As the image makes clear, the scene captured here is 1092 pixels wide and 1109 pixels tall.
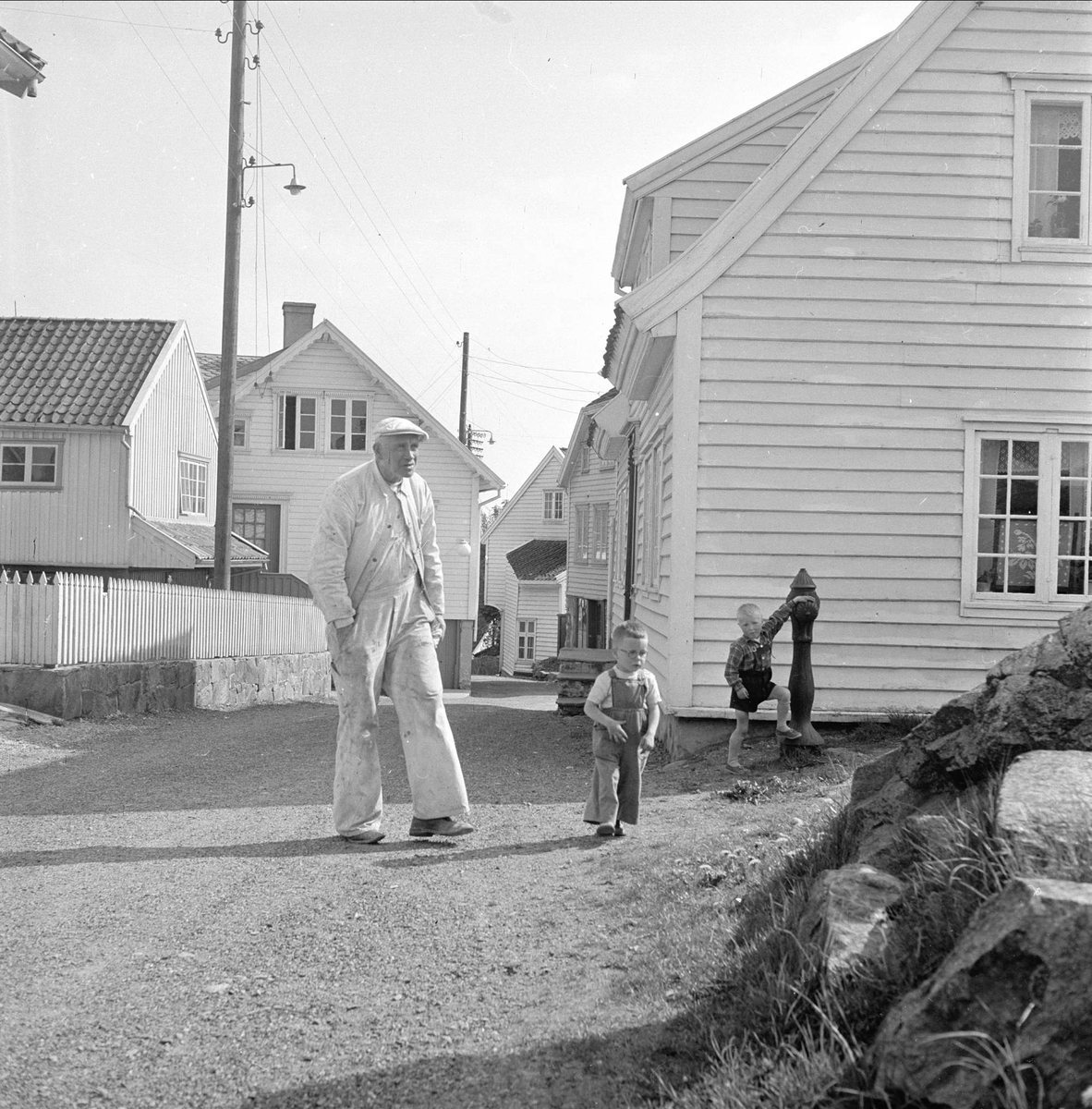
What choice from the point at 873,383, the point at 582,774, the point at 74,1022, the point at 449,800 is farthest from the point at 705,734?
the point at 74,1022

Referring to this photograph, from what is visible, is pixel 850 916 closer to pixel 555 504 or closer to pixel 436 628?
pixel 436 628

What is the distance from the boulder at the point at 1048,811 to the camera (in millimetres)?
3166

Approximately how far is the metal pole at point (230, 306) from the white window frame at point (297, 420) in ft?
38.6

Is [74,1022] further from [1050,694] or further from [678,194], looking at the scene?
[678,194]

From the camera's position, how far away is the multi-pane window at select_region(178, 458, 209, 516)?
28.5 metres

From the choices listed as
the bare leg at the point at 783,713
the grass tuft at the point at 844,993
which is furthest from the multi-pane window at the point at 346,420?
the grass tuft at the point at 844,993

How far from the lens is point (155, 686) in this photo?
50.1ft

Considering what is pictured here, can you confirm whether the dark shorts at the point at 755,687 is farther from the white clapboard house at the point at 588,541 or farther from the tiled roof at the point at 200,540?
the white clapboard house at the point at 588,541

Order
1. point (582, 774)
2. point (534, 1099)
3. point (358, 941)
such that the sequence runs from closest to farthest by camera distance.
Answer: point (534, 1099), point (358, 941), point (582, 774)

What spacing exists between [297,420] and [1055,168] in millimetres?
23787

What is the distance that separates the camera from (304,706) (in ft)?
61.5

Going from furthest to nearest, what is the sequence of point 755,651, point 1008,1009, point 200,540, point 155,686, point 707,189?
1. point 200,540
2. point 155,686
3. point 707,189
4. point 755,651
5. point 1008,1009

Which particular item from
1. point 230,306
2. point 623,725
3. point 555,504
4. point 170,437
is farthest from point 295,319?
point 623,725

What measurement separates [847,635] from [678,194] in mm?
6260
